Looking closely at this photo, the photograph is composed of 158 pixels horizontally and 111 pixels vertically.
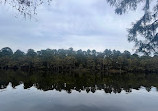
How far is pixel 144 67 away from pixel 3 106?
79.4m

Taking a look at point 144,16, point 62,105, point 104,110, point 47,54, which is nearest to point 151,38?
point 144,16

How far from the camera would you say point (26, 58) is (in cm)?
10412

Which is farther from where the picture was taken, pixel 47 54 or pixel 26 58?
pixel 47 54

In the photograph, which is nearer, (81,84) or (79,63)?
(81,84)

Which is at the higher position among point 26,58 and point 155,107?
point 26,58

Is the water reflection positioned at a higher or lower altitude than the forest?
lower

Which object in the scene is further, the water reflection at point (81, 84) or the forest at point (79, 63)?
the forest at point (79, 63)

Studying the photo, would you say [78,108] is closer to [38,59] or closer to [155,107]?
[155,107]

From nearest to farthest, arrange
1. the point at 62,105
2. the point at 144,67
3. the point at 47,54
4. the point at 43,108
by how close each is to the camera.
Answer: the point at 43,108 < the point at 62,105 < the point at 144,67 < the point at 47,54

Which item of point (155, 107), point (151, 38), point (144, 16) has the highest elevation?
point (144, 16)

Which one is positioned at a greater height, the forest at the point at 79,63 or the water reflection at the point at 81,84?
the forest at the point at 79,63

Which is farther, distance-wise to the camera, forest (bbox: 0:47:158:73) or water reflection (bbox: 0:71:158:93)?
forest (bbox: 0:47:158:73)

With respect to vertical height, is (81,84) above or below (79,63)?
below

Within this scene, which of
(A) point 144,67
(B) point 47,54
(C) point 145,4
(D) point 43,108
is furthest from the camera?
(B) point 47,54
